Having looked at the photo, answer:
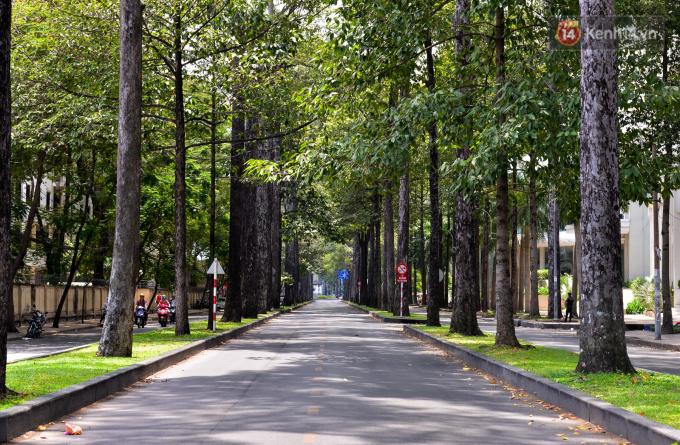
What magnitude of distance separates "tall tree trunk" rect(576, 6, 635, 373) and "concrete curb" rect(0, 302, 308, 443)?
7223 mm

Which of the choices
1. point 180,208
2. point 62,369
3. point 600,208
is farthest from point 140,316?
point 600,208

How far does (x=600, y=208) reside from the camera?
39.0ft

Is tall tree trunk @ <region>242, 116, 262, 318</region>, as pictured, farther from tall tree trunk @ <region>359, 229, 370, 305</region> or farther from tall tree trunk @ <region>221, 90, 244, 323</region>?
tall tree trunk @ <region>359, 229, 370, 305</region>

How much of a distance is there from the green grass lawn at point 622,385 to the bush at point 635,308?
39.8 metres

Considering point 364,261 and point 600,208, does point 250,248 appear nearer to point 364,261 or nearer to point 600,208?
point 600,208

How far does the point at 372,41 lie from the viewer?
18.2m

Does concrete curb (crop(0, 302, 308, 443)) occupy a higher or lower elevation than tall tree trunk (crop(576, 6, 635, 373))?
lower

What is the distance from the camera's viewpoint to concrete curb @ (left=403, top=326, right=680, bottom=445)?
7.38 meters

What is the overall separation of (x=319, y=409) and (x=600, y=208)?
5.43 meters

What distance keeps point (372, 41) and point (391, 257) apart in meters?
28.4

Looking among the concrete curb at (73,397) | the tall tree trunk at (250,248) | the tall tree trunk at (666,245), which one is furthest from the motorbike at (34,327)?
the tall tree trunk at (666,245)

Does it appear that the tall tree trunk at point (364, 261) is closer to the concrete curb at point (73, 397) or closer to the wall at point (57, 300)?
the wall at point (57, 300)

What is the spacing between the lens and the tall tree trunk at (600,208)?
38.5 ft

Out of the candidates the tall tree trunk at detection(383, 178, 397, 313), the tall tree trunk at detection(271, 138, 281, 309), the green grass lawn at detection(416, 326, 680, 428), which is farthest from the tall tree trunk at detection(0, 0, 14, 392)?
the tall tree trunk at detection(271, 138, 281, 309)
